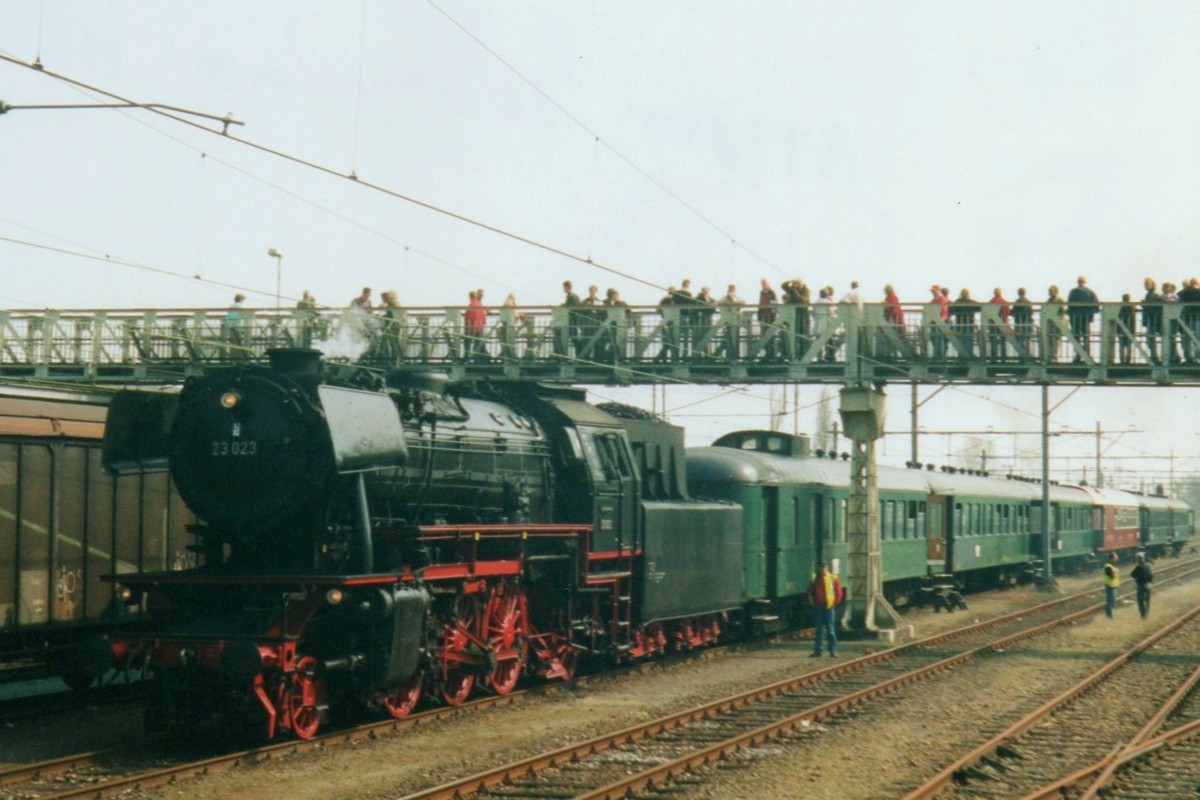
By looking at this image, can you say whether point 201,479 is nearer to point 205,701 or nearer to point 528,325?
point 205,701

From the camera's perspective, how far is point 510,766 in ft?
36.8

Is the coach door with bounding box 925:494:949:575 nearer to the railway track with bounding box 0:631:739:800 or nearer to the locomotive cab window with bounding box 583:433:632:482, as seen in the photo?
the locomotive cab window with bounding box 583:433:632:482

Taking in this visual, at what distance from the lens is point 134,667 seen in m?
12.2

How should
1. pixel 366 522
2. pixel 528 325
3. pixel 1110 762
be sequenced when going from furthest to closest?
pixel 528 325 → pixel 366 522 → pixel 1110 762

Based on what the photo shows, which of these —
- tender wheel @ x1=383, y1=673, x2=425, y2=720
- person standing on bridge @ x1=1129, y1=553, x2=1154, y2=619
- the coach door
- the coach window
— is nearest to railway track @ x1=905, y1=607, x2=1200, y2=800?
tender wheel @ x1=383, y1=673, x2=425, y2=720

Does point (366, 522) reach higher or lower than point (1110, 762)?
higher

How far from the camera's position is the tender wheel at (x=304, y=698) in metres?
12.3

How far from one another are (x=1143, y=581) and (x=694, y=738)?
61.6 ft

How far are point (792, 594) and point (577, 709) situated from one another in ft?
31.0

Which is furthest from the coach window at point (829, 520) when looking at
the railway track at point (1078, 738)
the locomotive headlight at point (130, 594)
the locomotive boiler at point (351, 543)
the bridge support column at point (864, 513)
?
the locomotive headlight at point (130, 594)

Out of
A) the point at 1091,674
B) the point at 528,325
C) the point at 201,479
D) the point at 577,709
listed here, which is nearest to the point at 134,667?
the point at 201,479

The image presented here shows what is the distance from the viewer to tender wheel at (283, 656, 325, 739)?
40.4 ft

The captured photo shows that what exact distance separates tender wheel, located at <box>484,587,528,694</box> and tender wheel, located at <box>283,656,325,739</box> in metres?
2.57

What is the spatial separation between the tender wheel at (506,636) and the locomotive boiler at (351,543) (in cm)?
2
